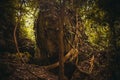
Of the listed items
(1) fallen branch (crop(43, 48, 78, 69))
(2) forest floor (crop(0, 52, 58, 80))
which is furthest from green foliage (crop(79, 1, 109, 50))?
(2) forest floor (crop(0, 52, 58, 80))

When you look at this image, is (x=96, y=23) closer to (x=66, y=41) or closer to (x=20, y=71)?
(x=66, y=41)

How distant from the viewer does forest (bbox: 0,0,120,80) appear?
9734 millimetres

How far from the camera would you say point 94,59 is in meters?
10.8

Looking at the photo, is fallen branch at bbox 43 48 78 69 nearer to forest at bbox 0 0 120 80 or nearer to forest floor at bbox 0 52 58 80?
forest at bbox 0 0 120 80

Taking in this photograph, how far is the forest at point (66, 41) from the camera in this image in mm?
9734

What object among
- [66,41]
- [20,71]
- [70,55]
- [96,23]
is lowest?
[20,71]

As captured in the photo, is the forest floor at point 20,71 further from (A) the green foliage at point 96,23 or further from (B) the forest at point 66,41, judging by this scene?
(A) the green foliage at point 96,23

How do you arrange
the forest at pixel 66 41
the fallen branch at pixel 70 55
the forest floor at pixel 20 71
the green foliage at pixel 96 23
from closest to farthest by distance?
the forest floor at pixel 20 71 → the forest at pixel 66 41 → the green foliage at pixel 96 23 → the fallen branch at pixel 70 55

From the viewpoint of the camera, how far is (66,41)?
36.6 feet

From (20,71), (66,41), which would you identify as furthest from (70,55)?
(20,71)

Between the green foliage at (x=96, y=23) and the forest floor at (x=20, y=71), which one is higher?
the green foliage at (x=96, y=23)

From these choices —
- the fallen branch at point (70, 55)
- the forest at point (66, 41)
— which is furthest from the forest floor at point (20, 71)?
the fallen branch at point (70, 55)

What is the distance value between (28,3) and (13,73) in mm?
3369

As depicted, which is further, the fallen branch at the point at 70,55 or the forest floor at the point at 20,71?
the fallen branch at the point at 70,55
